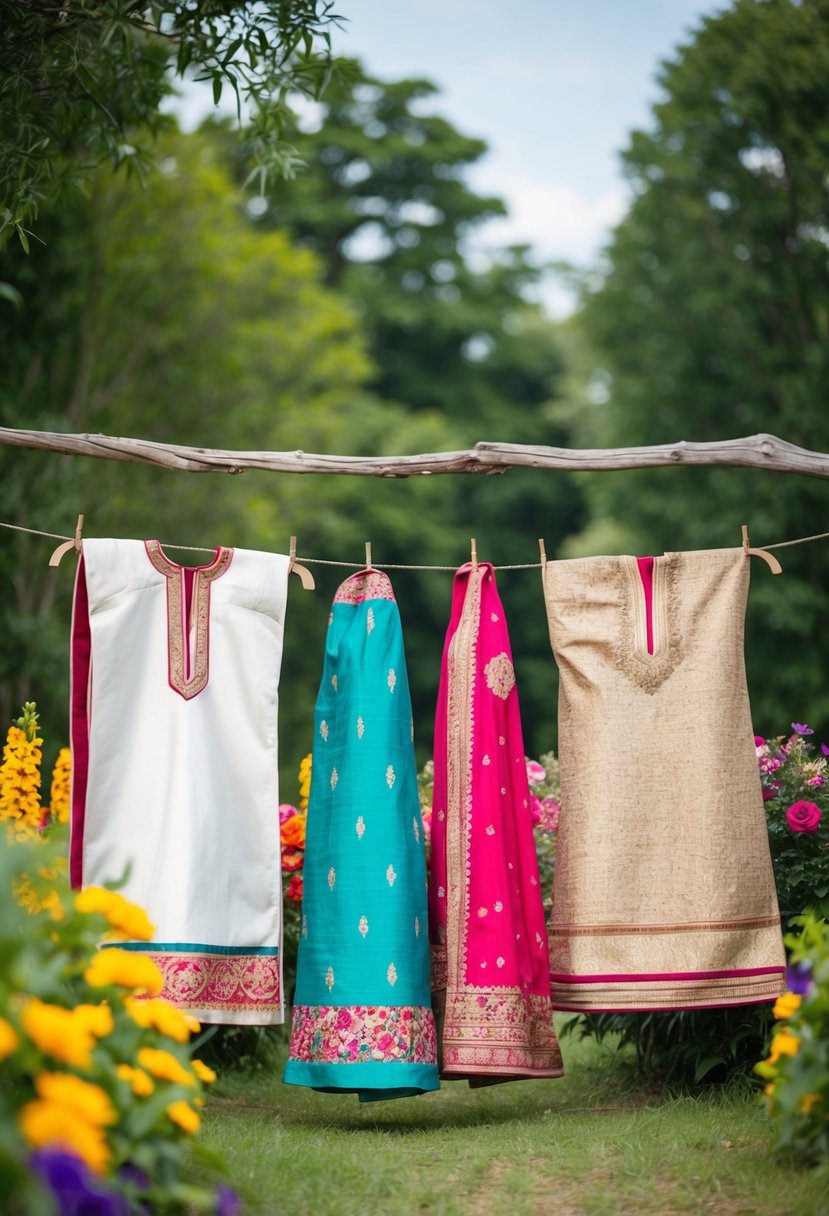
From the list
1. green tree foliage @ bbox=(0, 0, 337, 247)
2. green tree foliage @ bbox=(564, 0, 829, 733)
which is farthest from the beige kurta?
green tree foliage @ bbox=(564, 0, 829, 733)

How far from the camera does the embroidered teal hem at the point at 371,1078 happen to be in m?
3.65

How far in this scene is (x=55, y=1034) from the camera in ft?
6.67

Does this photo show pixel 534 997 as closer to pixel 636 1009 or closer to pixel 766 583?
pixel 636 1009

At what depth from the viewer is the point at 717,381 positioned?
15758 millimetres

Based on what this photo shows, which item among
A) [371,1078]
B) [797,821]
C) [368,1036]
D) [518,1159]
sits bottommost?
[518,1159]

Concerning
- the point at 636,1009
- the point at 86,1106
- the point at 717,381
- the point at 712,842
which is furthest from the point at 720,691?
the point at 717,381

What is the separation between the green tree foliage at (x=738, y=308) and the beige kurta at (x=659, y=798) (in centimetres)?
1028

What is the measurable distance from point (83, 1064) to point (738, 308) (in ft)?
46.6

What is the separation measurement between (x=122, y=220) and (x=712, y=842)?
35.7ft

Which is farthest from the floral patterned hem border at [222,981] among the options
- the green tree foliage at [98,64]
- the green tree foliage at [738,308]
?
the green tree foliage at [738,308]

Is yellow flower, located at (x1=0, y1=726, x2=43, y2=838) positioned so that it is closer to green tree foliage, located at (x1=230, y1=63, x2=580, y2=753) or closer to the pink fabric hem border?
the pink fabric hem border

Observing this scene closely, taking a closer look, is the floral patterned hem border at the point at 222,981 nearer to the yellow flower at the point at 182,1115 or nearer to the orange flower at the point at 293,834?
the orange flower at the point at 293,834

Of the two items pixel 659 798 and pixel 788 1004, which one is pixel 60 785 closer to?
pixel 659 798

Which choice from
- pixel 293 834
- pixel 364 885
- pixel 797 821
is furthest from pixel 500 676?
pixel 293 834
